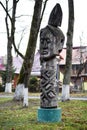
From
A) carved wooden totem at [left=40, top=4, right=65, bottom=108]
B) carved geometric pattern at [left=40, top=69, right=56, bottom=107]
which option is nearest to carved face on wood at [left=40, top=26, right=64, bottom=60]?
carved wooden totem at [left=40, top=4, right=65, bottom=108]

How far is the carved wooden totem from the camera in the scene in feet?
41.7

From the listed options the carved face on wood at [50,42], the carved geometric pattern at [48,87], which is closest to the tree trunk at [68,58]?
the carved face on wood at [50,42]

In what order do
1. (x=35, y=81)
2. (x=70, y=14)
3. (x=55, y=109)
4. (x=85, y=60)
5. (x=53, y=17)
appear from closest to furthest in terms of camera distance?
(x=55, y=109) → (x=53, y=17) → (x=70, y=14) → (x=35, y=81) → (x=85, y=60)

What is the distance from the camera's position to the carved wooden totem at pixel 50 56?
501 inches

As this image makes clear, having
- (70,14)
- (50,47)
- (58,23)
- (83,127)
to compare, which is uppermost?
(70,14)

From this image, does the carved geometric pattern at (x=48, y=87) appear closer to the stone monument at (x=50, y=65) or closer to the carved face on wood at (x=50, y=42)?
the stone monument at (x=50, y=65)

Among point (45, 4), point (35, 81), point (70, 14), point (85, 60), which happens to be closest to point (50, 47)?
point (70, 14)

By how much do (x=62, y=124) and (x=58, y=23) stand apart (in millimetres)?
3544

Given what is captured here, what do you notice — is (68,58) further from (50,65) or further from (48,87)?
(48,87)

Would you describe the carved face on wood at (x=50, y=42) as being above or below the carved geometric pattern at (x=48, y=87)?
above

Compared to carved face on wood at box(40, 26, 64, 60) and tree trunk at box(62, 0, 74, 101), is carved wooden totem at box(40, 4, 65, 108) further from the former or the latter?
tree trunk at box(62, 0, 74, 101)

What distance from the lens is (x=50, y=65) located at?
12906mm

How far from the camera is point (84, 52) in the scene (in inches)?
2469

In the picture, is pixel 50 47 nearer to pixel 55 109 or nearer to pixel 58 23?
pixel 58 23
